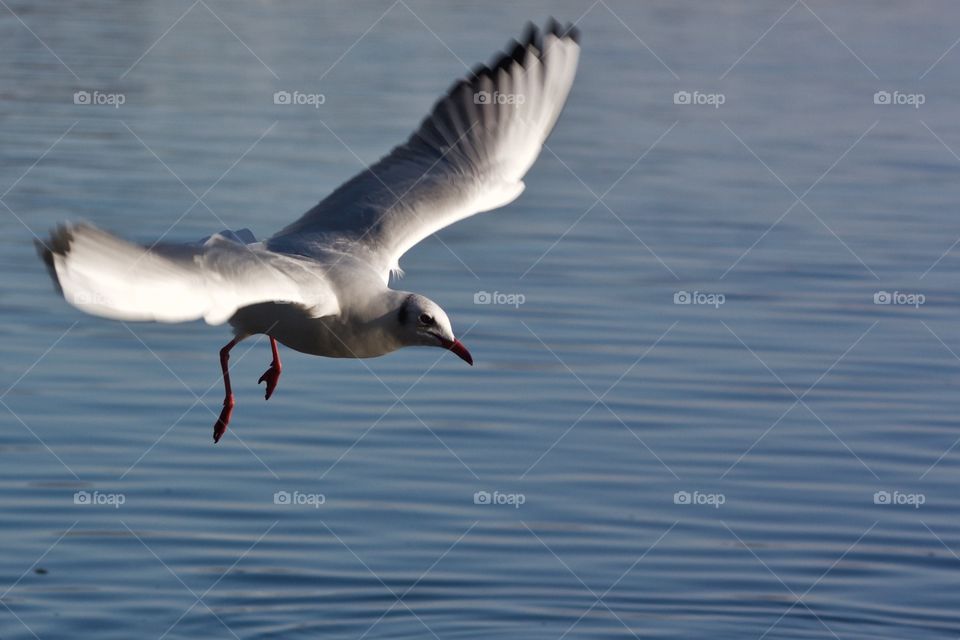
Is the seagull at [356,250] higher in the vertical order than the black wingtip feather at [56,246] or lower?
higher

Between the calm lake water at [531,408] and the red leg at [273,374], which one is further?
the calm lake water at [531,408]

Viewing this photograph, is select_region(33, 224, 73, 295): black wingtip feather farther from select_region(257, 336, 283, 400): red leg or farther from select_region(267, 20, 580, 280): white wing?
select_region(267, 20, 580, 280): white wing

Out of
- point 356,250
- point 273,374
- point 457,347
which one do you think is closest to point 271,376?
point 273,374

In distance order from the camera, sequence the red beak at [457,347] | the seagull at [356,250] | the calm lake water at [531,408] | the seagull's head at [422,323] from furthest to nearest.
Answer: the calm lake water at [531,408] → the red beak at [457,347] → the seagull's head at [422,323] → the seagull at [356,250]

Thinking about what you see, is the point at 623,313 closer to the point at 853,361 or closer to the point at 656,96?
the point at 853,361

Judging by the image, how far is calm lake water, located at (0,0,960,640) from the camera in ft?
32.7

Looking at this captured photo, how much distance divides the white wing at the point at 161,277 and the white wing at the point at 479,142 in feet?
6.13

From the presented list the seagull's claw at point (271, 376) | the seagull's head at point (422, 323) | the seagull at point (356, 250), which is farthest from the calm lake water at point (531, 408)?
the seagull's head at point (422, 323)

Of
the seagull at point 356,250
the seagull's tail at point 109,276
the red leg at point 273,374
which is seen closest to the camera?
the seagull's tail at point 109,276

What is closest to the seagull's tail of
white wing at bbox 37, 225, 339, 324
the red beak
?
white wing at bbox 37, 225, 339, 324

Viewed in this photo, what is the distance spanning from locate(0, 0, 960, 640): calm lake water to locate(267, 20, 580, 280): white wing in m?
2.02

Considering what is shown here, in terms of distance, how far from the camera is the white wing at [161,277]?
6.59m

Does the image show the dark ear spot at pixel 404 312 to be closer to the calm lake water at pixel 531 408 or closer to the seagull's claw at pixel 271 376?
the seagull's claw at pixel 271 376

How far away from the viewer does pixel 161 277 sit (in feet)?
22.6
